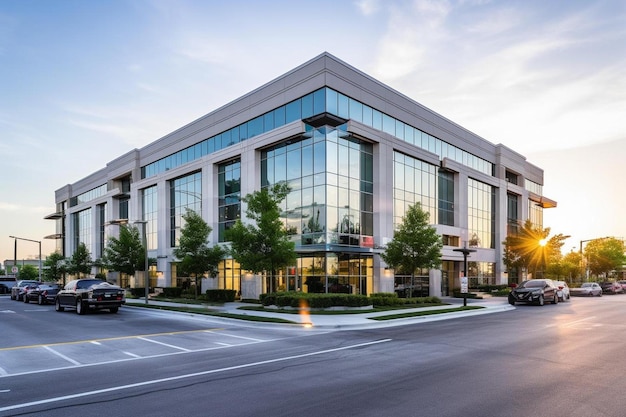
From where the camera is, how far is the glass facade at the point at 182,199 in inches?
1700

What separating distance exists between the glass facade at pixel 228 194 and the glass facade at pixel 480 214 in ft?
76.0

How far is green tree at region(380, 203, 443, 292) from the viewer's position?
2909 cm

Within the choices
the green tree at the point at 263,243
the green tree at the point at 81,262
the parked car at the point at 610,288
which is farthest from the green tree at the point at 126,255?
the parked car at the point at 610,288

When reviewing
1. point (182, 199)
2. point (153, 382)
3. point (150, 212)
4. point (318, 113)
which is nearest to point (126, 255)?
point (182, 199)

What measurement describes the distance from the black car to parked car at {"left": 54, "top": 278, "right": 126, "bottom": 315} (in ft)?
83.7

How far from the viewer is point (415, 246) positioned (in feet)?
95.5

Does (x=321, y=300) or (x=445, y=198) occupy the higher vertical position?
→ (x=445, y=198)

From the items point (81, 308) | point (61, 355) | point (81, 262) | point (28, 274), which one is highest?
point (61, 355)

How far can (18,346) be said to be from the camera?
45.1 feet

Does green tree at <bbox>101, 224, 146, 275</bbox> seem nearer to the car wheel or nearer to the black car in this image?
the car wheel

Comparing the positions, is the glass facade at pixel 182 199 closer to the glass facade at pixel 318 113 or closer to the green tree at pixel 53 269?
the glass facade at pixel 318 113

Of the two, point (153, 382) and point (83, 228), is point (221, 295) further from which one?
point (83, 228)

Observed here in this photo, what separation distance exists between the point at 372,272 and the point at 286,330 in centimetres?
1718

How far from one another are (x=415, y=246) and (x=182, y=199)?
25.8 meters
